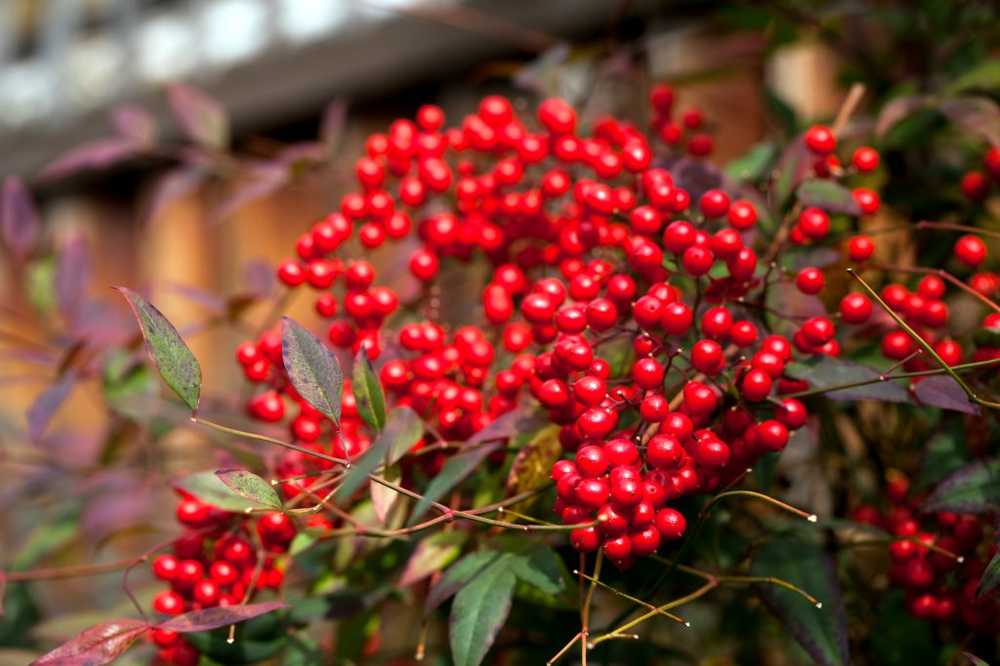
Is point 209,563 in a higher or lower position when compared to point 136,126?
lower

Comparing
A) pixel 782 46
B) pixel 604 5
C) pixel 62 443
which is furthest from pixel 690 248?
pixel 604 5

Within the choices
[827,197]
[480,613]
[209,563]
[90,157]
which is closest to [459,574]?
[480,613]

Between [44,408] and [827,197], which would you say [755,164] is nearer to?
[827,197]

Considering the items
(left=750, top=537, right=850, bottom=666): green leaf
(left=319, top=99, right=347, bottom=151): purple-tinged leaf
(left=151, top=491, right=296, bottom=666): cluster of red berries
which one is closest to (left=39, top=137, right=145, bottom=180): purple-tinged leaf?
(left=319, top=99, right=347, bottom=151): purple-tinged leaf

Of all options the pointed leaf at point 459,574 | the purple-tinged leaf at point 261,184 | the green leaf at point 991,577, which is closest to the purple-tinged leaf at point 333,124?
the purple-tinged leaf at point 261,184

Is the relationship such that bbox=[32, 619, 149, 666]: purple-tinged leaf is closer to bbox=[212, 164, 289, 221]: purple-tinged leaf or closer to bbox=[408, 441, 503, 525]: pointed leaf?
bbox=[408, 441, 503, 525]: pointed leaf

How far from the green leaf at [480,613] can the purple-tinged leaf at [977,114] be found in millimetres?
323

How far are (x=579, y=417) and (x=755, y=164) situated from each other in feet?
0.90

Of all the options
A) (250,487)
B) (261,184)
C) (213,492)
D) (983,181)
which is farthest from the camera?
(261,184)

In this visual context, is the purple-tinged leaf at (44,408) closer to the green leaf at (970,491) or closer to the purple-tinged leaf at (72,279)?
the purple-tinged leaf at (72,279)

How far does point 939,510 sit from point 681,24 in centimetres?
103

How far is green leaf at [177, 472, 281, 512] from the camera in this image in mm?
508

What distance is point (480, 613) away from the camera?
461 millimetres

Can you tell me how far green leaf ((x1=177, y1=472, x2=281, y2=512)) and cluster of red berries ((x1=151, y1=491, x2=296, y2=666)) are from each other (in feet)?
0.07
